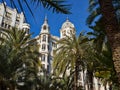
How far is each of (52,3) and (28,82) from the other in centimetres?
2477

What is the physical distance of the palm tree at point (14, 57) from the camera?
24078 millimetres

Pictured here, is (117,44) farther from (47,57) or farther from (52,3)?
(47,57)

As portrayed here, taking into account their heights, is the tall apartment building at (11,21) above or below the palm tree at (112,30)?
above

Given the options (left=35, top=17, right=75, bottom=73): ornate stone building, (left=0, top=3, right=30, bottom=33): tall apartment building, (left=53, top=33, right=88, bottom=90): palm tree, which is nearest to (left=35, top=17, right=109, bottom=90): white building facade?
(left=35, top=17, right=75, bottom=73): ornate stone building

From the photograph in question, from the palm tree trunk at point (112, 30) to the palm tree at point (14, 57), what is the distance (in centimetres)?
1716

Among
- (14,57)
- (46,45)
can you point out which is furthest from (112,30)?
(46,45)

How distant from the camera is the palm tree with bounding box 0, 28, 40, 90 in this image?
24.1 metres

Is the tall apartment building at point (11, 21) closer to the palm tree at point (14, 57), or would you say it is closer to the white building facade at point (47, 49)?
the white building facade at point (47, 49)

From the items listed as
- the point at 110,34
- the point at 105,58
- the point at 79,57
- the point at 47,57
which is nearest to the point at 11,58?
the point at 79,57

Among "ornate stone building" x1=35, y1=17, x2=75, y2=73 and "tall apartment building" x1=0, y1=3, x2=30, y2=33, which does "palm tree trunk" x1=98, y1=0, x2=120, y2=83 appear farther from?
"tall apartment building" x1=0, y1=3, x2=30, y2=33

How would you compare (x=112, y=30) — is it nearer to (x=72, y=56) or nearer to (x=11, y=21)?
(x=72, y=56)

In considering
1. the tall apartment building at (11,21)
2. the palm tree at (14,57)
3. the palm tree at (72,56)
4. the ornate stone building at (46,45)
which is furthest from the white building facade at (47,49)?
the palm tree at (14,57)

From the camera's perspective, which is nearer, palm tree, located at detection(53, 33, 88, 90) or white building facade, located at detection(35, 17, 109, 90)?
palm tree, located at detection(53, 33, 88, 90)

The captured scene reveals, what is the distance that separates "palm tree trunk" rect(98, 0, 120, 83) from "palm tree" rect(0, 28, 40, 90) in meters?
17.2
